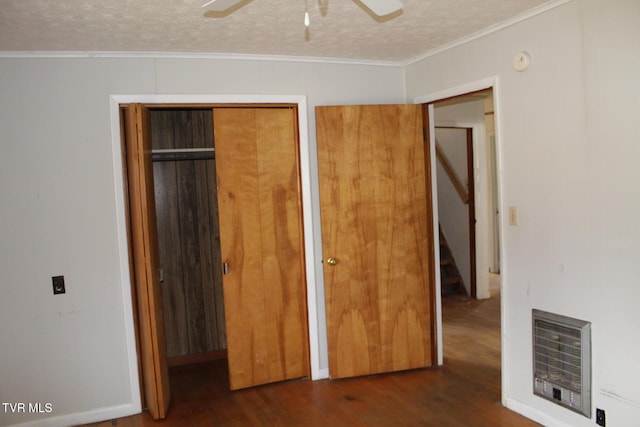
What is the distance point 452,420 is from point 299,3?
2.60m

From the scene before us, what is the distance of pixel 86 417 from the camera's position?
3.17 m

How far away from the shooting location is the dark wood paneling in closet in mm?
4145

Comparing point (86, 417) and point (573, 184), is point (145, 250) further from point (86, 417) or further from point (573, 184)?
point (573, 184)

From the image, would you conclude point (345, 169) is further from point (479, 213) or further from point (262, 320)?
point (479, 213)

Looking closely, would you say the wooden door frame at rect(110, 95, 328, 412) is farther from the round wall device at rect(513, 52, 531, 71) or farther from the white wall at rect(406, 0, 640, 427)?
the round wall device at rect(513, 52, 531, 71)

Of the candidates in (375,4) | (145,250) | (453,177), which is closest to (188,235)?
(145,250)

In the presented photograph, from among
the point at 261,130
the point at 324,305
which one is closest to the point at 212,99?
the point at 261,130

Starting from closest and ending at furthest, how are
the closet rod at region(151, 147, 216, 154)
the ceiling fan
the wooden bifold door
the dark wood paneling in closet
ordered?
the ceiling fan
the wooden bifold door
the closet rod at region(151, 147, 216, 154)
the dark wood paneling in closet

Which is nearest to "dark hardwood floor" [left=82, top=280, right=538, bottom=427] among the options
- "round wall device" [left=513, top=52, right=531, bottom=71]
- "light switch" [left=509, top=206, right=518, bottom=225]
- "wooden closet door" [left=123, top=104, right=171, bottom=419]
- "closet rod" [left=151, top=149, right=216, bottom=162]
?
"wooden closet door" [left=123, top=104, right=171, bottom=419]

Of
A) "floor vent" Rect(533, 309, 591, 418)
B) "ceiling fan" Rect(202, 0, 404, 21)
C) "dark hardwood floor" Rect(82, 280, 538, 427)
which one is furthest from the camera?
"dark hardwood floor" Rect(82, 280, 538, 427)

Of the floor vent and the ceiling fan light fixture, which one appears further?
the floor vent

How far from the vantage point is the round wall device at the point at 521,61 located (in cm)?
278

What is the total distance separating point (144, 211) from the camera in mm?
3027

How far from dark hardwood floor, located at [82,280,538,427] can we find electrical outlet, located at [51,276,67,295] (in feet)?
3.01
